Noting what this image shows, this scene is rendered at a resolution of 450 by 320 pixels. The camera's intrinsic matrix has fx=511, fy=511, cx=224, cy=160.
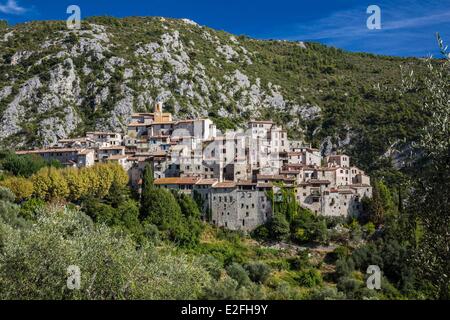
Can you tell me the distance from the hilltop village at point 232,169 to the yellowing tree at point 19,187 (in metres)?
14.4

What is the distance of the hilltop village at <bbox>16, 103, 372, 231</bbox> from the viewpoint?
2613 inches

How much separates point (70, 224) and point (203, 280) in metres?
6.81

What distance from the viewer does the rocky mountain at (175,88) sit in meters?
105

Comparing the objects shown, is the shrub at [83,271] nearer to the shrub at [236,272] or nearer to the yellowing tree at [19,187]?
the shrub at [236,272]

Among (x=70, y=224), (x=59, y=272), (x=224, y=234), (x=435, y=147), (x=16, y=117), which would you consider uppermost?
(x=16, y=117)

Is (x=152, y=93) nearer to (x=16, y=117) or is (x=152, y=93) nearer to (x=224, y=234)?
(x=16, y=117)

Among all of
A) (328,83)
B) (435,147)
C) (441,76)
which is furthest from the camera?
(328,83)

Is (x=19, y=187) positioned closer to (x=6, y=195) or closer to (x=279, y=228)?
(x=6, y=195)

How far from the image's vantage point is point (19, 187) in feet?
189

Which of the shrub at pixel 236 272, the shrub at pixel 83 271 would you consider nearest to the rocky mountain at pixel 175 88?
the shrub at pixel 236 272

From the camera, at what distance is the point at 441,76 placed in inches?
651
